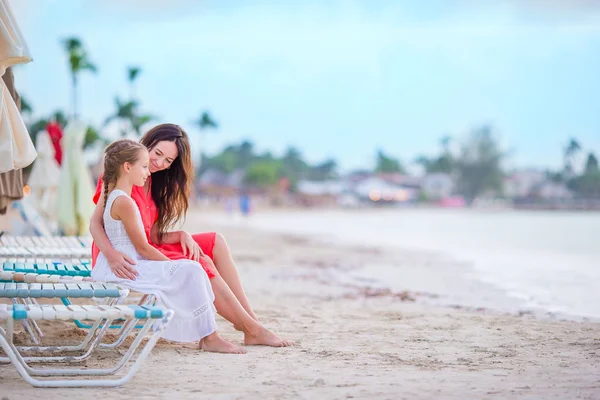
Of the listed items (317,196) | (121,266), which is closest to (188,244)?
(121,266)

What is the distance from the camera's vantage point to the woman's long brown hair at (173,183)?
4371mm

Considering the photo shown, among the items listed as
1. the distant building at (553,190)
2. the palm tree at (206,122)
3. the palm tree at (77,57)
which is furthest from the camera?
the distant building at (553,190)

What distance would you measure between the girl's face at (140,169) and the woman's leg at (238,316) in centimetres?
67

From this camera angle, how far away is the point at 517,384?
3.26m

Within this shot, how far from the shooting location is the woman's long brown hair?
4371 mm

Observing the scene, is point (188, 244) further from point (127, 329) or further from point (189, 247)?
point (127, 329)

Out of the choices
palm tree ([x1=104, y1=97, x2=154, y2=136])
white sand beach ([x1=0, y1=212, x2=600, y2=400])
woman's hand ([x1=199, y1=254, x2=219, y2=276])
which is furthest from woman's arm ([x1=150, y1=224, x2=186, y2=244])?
palm tree ([x1=104, y1=97, x2=154, y2=136])

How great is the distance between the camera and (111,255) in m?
3.95

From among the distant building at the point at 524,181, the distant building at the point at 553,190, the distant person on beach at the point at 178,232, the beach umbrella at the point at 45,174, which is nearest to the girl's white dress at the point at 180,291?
the distant person on beach at the point at 178,232

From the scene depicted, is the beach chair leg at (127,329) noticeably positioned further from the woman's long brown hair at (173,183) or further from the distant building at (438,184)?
the distant building at (438,184)

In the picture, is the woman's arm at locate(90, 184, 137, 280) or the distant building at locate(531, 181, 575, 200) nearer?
the woman's arm at locate(90, 184, 137, 280)

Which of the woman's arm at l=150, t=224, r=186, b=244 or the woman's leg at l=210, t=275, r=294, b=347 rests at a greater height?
the woman's arm at l=150, t=224, r=186, b=244

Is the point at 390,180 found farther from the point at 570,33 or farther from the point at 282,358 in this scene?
the point at 282,358

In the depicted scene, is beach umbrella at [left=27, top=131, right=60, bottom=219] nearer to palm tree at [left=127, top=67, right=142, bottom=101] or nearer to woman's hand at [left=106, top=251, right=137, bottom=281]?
woman's hand at [left=106, top=251, right=137, bottom=281]
